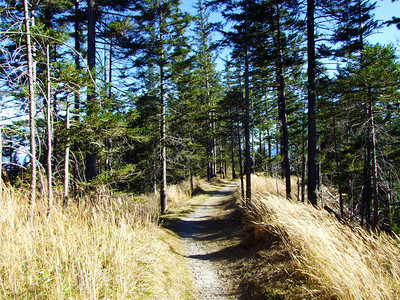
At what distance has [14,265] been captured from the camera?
2.03 meters

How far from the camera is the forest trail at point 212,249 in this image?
4.52 metres

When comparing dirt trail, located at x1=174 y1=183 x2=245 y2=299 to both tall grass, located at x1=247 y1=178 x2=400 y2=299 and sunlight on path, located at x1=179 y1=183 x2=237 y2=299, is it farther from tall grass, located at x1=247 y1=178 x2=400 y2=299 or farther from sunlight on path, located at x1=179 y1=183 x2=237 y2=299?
tall grass, located at x1=247 y1=178 x2=400 y2=299

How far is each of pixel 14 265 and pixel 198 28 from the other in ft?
93.1

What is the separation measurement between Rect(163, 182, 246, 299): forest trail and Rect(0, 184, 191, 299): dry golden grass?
2.84 ft

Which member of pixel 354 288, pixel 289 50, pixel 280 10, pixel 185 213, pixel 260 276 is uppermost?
pixel 280 10

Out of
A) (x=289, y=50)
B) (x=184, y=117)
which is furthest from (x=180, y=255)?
(x=289, y=50)

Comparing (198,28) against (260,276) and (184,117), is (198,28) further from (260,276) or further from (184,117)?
(260,276)

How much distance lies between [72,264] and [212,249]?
5347 mm

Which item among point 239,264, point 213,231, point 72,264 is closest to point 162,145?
point 213,231

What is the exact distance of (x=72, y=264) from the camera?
2.27m

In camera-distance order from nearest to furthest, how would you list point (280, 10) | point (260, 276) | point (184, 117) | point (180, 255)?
point (260, 276), point (180, 255), point (280, 10), point (184, 117)

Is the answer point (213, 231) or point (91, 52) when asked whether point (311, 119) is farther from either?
point (91, 52)

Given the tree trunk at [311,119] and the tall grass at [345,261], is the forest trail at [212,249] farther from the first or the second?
the tree trunk at [311,119]

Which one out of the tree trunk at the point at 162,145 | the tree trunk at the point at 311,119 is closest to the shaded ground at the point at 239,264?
the tree trunk at the point at 162,145
